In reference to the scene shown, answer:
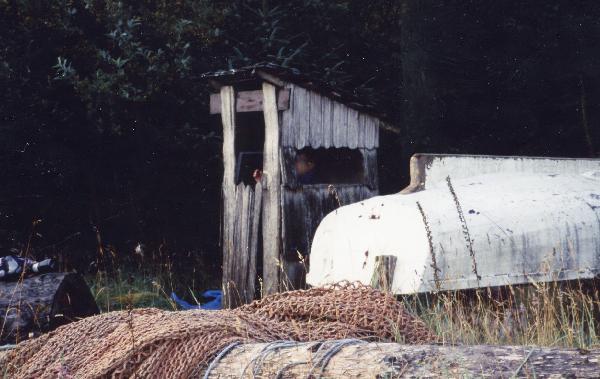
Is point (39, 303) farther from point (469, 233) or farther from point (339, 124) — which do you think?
point (339, 124)

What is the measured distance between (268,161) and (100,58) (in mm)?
3383

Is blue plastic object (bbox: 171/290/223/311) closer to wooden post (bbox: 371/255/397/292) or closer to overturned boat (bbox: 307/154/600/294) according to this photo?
overturned boat (bbox: 307/154/600/294)

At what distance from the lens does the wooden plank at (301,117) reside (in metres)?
7.80

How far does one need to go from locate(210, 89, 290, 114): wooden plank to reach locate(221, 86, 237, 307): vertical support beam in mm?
85

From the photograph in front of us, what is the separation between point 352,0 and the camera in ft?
39.9

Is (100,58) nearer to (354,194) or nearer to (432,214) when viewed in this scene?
(354,194)

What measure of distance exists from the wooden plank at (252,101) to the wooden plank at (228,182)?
0.28 ft

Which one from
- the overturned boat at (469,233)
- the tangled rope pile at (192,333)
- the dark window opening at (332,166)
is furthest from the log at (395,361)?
the dark window opening at (332,166)

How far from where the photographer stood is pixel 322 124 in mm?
8031

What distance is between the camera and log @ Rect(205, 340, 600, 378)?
2.44m

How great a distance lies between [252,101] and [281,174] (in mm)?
942

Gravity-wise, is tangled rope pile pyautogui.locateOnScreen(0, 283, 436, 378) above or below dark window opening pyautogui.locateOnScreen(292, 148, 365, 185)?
below

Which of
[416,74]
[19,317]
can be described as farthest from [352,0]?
[19,317]

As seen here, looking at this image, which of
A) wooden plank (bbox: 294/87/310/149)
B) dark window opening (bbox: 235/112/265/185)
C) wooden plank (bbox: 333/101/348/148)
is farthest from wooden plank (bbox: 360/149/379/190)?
dark window opening (bbox: 235/112/265/185)
